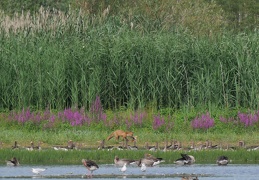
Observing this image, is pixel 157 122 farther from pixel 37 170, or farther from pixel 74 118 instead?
pixel 37 170

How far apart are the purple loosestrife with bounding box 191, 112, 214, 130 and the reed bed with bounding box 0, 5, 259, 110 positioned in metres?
1.05

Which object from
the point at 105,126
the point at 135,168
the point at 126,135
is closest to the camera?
the point at 135,168

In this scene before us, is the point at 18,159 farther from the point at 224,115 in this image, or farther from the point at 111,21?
the point at 111,21

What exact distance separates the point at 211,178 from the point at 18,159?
5516 millimetres

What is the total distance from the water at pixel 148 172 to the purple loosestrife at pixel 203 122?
5.47 metres

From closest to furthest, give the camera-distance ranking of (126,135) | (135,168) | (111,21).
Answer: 1. (135,168)
2. (126,135)
3. (111,21)

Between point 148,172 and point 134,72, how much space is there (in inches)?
351

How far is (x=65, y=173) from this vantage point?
77.7 ft

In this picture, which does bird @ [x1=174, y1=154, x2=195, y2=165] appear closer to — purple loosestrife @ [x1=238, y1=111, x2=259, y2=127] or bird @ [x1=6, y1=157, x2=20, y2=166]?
bird @ [x1=6, y1=157, x2=20, y2=166]

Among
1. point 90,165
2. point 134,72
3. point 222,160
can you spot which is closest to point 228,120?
point 134,72

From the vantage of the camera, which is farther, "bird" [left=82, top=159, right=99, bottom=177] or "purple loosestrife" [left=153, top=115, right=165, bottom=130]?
"purple loosestrife" [left=153, top=115, right=165, bottom=130]

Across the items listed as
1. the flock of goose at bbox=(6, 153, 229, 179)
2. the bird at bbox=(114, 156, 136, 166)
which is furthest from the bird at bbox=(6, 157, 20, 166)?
the bird at bbox=(114, 156, 136, 166)

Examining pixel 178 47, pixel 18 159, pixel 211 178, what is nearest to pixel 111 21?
pixel 178 47

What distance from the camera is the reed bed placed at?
107ft
